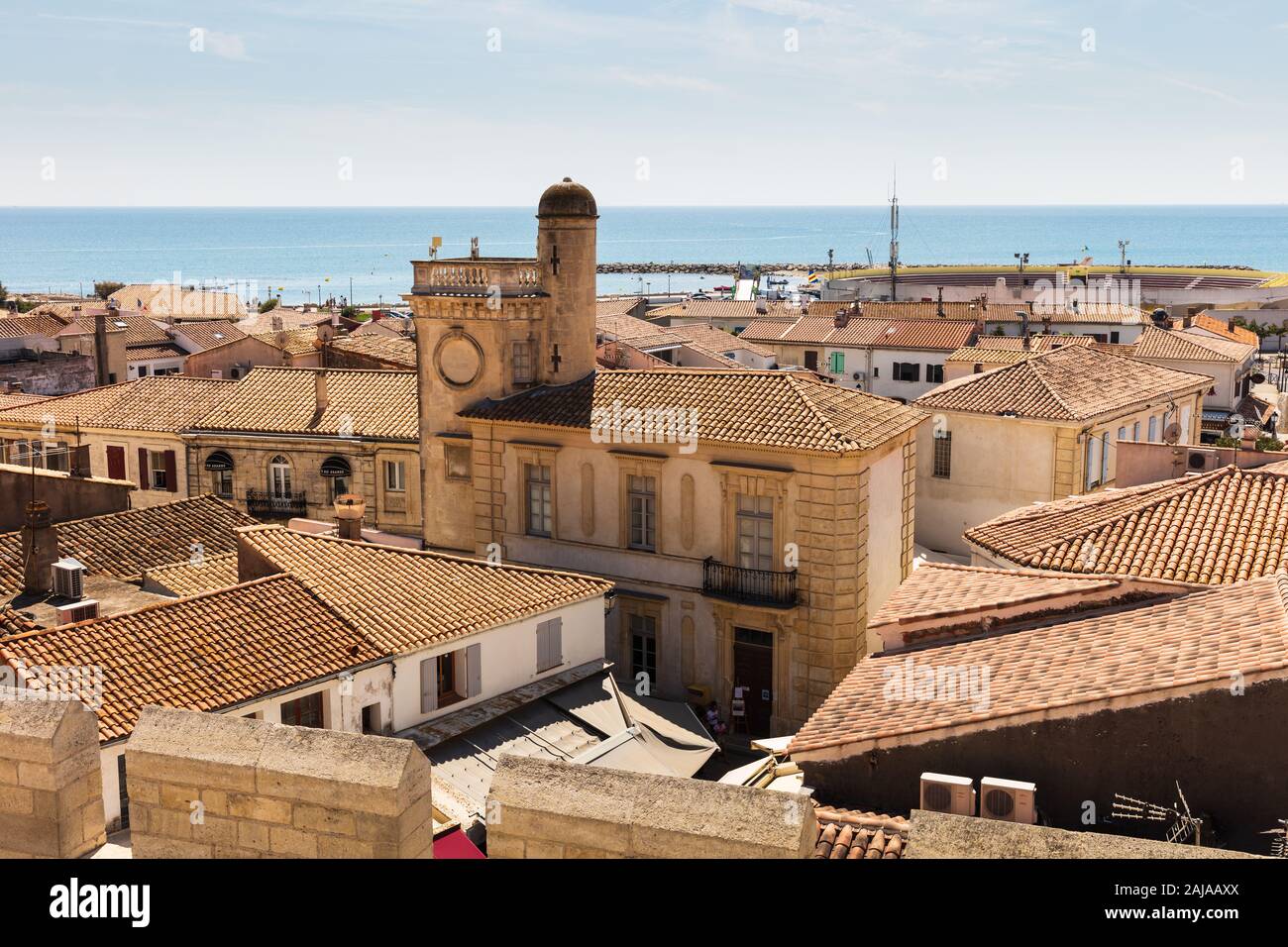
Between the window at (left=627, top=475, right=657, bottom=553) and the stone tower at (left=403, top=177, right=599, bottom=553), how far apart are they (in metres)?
4.57

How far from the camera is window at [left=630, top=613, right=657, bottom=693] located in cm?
3272

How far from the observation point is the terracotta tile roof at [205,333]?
249ft

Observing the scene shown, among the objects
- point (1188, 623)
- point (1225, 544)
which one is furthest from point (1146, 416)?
point (1188, 623)

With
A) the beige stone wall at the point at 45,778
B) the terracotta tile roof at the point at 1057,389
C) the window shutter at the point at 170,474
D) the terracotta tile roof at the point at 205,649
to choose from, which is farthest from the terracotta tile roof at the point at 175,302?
the beige stone wall at the point at 45,778

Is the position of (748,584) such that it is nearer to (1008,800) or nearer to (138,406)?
(1008,800)

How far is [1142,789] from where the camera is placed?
13531 millimetres

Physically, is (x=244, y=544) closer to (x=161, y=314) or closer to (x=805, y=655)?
(x=805, y=655)

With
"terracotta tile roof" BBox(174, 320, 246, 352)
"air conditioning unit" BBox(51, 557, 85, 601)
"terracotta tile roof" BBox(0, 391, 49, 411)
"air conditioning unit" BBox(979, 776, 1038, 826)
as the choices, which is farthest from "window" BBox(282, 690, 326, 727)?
"terracotta tile roof" BBox(174, 320, 246, 352)

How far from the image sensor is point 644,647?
3300 cm

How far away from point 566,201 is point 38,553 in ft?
54.8

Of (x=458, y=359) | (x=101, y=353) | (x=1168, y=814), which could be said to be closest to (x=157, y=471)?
(x=458, y=359)

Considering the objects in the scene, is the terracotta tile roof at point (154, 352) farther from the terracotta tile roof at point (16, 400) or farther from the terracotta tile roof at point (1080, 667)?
the terracotta tile roof at point (1080, 667)

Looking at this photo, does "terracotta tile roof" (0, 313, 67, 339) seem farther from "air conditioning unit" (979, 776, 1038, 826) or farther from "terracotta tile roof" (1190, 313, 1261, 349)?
"air conditioning unit" (979, 776, 1038, 826)
